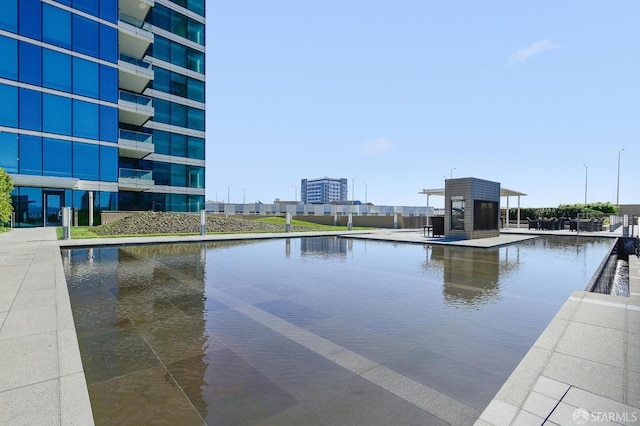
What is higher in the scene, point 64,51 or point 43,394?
point 64,51

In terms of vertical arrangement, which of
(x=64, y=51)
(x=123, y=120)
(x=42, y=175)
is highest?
(x=64, y=51)

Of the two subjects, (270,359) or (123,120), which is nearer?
(270,359)

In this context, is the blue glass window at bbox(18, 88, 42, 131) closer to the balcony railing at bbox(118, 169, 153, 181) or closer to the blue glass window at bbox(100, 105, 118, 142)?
the blue glass window at bbox(100, 105, 118, 142)

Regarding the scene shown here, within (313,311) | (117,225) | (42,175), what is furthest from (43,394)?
(42,175)

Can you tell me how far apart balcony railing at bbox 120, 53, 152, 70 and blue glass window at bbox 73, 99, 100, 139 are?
23.0 ft

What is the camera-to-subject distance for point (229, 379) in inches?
140

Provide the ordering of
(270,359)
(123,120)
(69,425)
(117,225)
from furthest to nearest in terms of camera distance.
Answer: (123,120) < (117,225) < (270,359) < (69,425)

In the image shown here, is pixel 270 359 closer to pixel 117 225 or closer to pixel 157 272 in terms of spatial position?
pixel 157 272

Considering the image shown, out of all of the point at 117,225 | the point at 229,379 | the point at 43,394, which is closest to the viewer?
the point at 43,394

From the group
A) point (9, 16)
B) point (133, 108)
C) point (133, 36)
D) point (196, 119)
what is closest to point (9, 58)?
point (9, 16)

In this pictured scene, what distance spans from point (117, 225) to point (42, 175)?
29.7 feet

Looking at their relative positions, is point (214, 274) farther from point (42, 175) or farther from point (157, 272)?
point (42, 175)

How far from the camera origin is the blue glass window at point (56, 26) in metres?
28.2

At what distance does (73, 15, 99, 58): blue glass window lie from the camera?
2978cm
